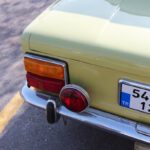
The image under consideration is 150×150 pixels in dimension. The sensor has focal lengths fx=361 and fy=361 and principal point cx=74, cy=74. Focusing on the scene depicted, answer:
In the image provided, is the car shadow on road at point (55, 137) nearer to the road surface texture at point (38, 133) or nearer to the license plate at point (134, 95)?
the road surface texture at point (38, 133)

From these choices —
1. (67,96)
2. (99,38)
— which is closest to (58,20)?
(99,38)

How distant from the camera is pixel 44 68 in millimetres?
2127

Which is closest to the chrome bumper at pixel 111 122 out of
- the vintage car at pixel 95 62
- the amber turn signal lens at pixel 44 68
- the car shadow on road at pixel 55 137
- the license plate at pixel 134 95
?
the vintage car at pixel 95 62

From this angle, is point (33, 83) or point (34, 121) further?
point (34, 121)

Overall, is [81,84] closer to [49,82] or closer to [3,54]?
[49,82]

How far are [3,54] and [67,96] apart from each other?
2188mm

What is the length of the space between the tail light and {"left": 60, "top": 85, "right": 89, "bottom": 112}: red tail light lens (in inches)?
3.3

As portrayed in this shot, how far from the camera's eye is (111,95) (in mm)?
2035

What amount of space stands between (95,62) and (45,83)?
0.41m

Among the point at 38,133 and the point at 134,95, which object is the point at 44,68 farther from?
the point at 38,133

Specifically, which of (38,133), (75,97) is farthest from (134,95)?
(38,133)

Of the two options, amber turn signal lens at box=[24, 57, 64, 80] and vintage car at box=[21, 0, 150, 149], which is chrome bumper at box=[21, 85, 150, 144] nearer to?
vintage car at box=[21, 0, 150, 149]

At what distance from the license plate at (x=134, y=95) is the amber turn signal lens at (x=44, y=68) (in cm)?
37

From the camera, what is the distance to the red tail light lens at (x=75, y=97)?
206 centimetres
